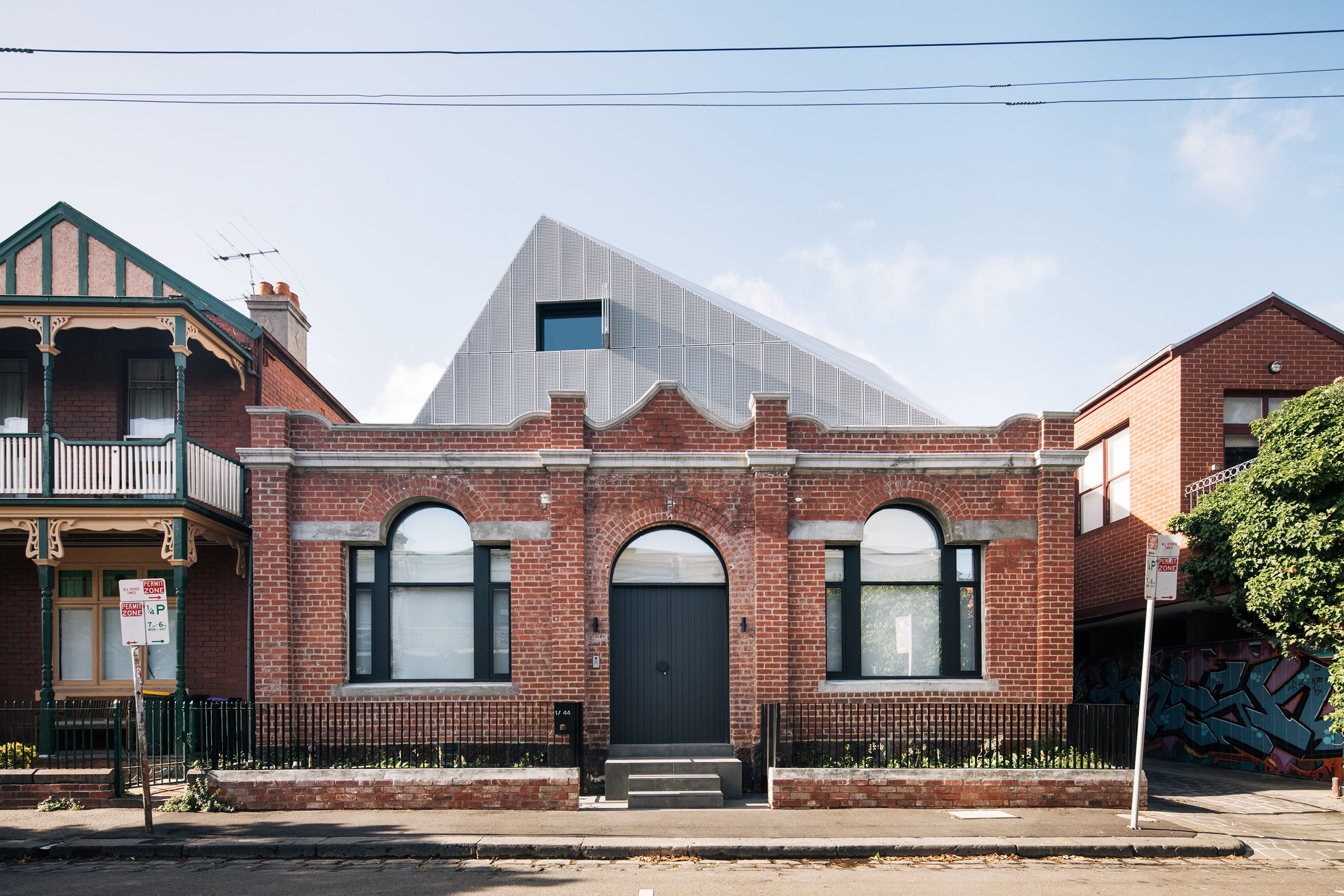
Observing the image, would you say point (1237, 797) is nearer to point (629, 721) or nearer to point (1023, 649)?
point (1023, 649)

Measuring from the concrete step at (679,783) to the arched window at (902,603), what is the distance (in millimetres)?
2673

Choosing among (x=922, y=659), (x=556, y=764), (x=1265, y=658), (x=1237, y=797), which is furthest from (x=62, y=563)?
(x=1265, y=658)

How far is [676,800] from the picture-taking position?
1186cm

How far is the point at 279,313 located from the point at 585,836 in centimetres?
1291

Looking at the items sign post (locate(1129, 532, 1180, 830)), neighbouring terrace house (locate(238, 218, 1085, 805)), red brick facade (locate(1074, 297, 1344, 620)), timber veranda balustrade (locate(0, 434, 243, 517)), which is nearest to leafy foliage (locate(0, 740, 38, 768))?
neighbouring terrace house (locate(238, 218, 1085, 805))

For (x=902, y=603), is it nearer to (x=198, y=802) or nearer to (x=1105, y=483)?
(x=1105, y=483)

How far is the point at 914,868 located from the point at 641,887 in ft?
9.09

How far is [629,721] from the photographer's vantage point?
13.5 meters

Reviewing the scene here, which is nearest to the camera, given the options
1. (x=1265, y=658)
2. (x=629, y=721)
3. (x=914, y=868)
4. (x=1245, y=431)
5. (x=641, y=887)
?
(x=641, y=887)

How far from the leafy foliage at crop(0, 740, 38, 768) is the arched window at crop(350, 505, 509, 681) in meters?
4.31

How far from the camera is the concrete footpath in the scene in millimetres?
9773

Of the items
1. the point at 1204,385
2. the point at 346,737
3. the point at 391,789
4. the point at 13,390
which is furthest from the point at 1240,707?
the point at 13,390

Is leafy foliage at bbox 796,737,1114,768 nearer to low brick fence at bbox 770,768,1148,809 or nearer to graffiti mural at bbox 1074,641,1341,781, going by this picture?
low brick fence at bbox 770,768,1148,809

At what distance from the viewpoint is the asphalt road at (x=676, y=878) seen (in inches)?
334
